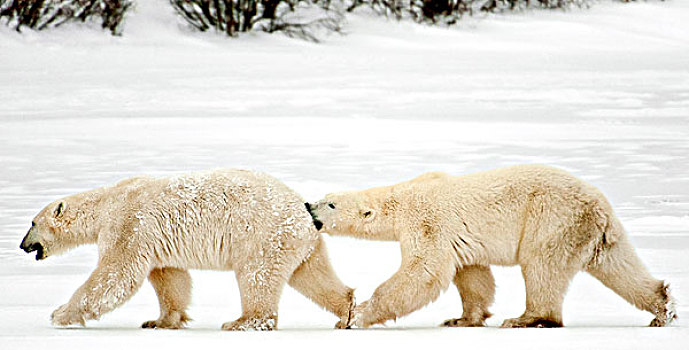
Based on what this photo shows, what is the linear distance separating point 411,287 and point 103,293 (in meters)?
1.29

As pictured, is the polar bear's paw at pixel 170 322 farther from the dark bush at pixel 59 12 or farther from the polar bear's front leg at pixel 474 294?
the dark bush at pixel 59 12

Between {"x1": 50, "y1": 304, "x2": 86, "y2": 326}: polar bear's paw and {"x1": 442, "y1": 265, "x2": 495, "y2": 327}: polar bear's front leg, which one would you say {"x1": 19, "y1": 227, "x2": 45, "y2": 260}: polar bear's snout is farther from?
{"x1": 442, "y1": 265, "x2": 495, "y2": 327}: polar bear's front leg

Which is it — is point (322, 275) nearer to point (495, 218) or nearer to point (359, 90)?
point (495, 218)

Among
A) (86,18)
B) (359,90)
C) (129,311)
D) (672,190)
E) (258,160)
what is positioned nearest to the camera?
(129,311)

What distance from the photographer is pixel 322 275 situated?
15.1 ft

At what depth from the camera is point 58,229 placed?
4750 millimetres

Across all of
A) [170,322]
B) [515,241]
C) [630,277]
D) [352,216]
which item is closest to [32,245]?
[170,322]

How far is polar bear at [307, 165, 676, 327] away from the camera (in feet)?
14.0

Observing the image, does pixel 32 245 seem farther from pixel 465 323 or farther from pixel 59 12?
pixel 59 12

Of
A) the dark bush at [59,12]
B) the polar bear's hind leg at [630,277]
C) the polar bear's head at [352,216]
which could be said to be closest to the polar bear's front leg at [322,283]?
the polar bear's head at [352,216]

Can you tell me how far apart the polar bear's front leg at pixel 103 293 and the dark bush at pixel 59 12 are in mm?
13342

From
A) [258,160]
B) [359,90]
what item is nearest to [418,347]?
[258,160]

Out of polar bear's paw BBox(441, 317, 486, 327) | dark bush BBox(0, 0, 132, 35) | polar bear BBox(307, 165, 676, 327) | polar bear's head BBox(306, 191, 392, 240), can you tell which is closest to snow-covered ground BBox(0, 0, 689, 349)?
polar bear's paw BBox(441, 317, 486, 327)

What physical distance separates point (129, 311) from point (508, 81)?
10.1m
